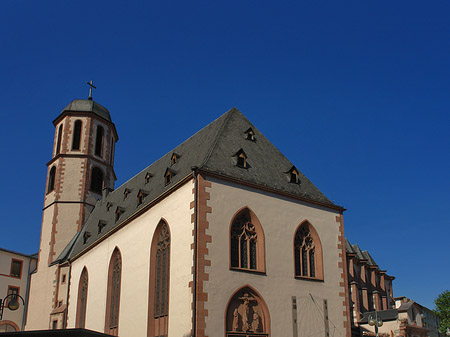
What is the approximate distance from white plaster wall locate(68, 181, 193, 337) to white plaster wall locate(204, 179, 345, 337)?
3.20ft

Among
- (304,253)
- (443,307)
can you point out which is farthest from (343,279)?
(443,307)

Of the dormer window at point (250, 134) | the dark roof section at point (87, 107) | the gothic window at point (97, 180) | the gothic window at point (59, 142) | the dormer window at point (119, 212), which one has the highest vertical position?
the dark roof section at point (87, 107)

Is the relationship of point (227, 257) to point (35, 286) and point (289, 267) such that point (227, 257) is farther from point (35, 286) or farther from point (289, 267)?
point (35, 286)

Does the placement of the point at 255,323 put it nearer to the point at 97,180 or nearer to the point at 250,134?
the point at 250,134

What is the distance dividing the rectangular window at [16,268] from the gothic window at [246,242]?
22938 millimetres

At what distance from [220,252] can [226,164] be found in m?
4.10

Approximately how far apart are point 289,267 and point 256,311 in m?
2.52

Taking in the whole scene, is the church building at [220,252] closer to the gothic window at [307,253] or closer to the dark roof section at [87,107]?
the gothic window at [307,253]

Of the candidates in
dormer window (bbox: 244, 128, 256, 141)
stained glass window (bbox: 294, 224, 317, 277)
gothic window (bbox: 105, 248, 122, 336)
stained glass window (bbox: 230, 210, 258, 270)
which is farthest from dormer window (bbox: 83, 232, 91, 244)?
stained glass window (bbox: 294, 224, 317, 277)

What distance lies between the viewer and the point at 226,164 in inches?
835

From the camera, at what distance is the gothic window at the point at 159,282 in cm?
1988

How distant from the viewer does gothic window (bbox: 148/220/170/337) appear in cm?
1988

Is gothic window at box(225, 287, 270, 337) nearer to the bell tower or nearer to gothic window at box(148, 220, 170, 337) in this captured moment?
gothic window at box(148, 220, 170, 337)

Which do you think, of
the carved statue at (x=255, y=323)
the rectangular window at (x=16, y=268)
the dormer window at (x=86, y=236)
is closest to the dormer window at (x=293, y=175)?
the carved statue at (x=255, y=323)
